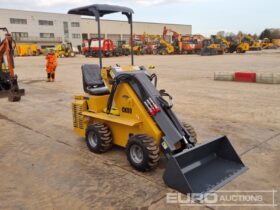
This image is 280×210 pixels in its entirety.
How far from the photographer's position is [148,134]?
4129 mm

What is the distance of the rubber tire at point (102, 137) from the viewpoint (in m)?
4.63

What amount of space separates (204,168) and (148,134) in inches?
34.7

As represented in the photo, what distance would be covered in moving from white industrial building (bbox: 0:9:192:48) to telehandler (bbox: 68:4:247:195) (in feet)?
213

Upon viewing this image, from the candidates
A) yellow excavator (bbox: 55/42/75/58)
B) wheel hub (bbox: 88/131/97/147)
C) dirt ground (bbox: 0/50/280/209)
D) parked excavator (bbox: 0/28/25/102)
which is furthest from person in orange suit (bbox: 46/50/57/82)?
yellow excavator (bbox: 55/42/75/58)

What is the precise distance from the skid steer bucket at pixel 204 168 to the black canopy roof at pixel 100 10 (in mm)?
2702

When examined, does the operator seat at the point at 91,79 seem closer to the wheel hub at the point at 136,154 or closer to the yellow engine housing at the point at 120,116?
the yellow engine housing at the point at 120,116

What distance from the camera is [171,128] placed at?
402 cm

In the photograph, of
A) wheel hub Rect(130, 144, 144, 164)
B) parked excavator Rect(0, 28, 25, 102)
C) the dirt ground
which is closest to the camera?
the dirt ground

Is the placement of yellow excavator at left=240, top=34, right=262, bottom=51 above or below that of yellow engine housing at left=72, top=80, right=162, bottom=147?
above

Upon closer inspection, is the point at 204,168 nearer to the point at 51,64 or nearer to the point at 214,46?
the point at 51,64

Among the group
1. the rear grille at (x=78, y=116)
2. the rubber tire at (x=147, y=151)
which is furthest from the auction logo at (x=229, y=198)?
the rear grille at (x=78, y=116)

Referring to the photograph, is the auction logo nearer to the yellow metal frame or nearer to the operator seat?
the yellow metal frame

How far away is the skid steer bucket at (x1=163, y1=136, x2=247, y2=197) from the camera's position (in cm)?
347

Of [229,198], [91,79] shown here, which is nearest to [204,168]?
[229,198]
